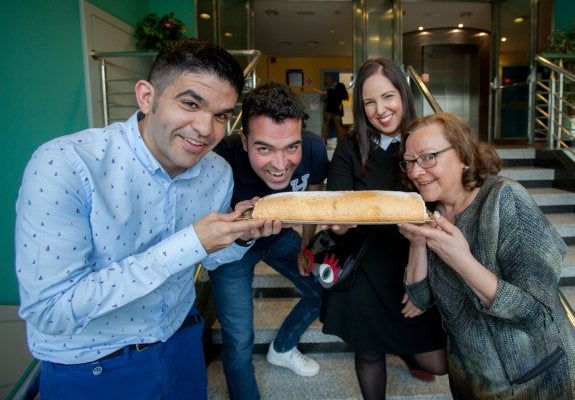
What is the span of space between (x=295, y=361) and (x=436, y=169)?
163 centimetres

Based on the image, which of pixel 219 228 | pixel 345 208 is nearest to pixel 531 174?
pixel 345 208

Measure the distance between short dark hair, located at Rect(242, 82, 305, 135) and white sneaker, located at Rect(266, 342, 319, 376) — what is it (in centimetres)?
148

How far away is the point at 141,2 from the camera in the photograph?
625 cm

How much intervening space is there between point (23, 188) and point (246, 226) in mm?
588

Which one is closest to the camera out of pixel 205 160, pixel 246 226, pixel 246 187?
pixel 246 226

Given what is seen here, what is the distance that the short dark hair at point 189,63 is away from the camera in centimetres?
110

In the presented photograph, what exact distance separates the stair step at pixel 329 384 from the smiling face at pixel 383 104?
4.86 ft

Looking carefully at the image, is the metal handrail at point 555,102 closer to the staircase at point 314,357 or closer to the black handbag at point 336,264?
the staircase at point 314,357

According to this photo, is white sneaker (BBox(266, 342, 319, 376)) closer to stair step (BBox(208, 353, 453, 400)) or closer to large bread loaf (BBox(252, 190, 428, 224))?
stair step (BBox(208, 353, 453, 400))

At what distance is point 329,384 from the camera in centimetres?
224

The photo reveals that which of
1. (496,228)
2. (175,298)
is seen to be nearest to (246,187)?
(175,298)

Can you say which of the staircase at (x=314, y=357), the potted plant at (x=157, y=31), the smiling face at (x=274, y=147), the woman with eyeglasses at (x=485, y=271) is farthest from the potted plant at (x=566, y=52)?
the smiling face at (x=274, y=147)

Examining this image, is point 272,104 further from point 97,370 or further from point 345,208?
point 97,370

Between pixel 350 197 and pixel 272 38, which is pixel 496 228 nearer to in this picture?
pixel 350 197
